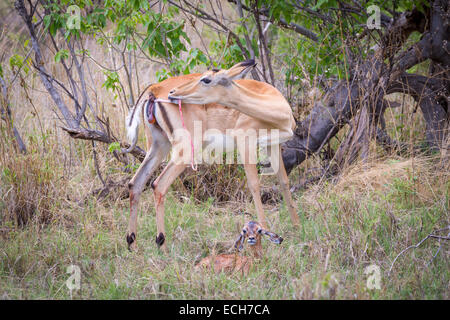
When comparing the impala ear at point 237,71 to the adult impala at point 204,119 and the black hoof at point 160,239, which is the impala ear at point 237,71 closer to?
the adult impala at point 204,119

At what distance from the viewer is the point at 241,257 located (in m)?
3.64

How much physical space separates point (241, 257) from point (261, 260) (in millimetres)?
144

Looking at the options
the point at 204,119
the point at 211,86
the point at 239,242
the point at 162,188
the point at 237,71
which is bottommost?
the point at 239,242

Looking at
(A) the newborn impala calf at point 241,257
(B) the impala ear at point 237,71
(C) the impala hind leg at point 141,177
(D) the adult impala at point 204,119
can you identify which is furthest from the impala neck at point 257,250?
(B) the impala ear at point 237,71

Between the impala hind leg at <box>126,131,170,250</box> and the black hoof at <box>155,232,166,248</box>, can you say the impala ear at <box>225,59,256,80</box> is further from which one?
the black hoof at <box>155,232,166,248</box>

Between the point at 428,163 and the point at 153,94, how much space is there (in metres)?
2.68

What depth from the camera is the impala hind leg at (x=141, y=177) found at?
4285 mm

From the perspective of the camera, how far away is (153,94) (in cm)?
435

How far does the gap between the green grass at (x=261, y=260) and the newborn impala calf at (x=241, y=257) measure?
3.0 inches

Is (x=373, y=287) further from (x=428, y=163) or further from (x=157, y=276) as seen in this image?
(x=428, y=163)

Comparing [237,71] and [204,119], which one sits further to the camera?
[204,119]

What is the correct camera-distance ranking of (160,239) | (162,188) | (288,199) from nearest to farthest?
(160,239), (162,188), (288,199)

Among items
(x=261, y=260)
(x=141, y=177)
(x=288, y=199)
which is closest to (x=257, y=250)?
(x=261, y=260)

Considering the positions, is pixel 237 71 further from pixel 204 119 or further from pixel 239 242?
pixel 239 242
